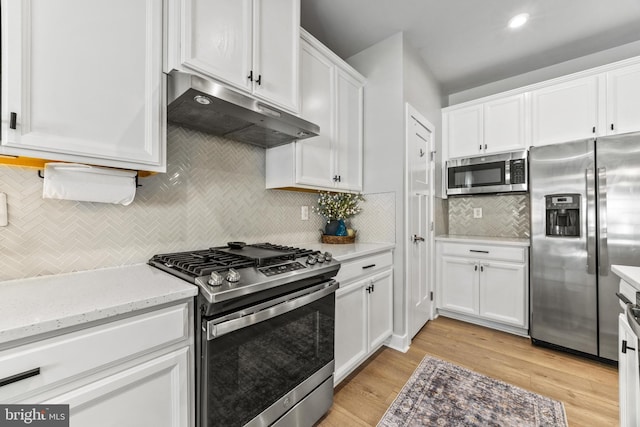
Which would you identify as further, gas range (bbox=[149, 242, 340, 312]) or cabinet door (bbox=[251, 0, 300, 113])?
cabinet door (bbox=[251, 0, 300, 113])

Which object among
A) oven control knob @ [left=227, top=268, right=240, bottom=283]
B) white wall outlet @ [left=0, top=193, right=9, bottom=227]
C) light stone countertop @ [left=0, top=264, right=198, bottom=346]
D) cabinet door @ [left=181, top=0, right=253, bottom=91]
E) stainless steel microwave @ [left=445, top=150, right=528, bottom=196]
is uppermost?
cabinet door @ [left=181, top=0, right=253, bottom=91]

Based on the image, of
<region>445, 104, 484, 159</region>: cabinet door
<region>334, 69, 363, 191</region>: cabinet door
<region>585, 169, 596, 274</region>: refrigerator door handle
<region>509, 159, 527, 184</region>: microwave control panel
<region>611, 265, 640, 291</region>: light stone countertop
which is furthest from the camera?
<region>445, 104, 484, 159</region>: cabinet door

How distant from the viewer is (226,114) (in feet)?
4.64

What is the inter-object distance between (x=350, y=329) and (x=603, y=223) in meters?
2.25

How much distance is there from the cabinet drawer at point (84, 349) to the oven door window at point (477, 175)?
10.6 ft

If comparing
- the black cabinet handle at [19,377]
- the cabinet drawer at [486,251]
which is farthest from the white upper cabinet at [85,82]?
the cabinet drawer at [486,251]

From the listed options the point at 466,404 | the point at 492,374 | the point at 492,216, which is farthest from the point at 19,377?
the point at 492,216

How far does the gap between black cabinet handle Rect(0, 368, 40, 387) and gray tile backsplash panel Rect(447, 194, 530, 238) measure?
153 inches

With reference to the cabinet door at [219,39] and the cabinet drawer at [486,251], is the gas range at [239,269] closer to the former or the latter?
the cabinet door at [219,39]

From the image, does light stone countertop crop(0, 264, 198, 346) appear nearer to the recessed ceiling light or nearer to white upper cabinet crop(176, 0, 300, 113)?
white upper cabinet crop(176, 0, 300, 113)

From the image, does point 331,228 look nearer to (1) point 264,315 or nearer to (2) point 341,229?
(2) point 341,229

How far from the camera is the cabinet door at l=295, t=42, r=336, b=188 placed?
1.97 metres

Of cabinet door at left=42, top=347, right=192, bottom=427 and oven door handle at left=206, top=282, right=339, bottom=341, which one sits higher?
oven door handle at left=206, top=282, right=339, bottom=341

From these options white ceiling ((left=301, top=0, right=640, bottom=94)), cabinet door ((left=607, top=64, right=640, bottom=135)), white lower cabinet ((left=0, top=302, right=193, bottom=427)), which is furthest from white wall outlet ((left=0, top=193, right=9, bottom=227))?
cabinet door ((left=607, top=64, right=640, bottom=135))
